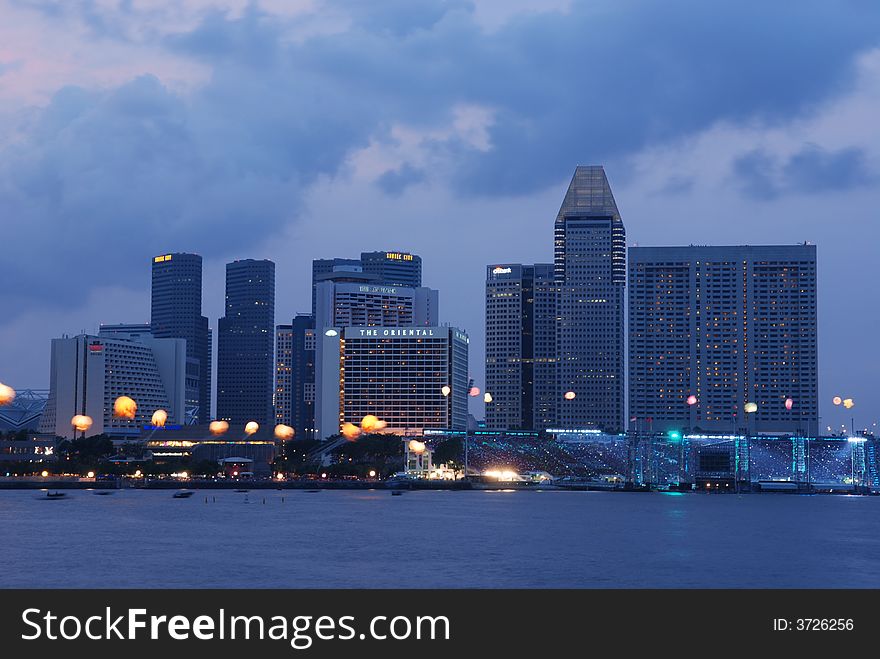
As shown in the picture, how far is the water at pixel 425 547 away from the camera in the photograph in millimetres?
79562

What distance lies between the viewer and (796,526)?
461 ft

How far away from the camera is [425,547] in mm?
100625

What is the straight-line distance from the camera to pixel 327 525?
128000 millimetres

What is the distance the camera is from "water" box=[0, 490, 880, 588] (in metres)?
79.6
